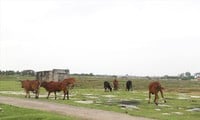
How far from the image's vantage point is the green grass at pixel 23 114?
924 inches

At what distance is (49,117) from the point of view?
23.2 metres

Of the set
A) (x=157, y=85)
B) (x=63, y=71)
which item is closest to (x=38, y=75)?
(x=63, y=71)

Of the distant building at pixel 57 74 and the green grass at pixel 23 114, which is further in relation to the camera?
the distant building at pixel 57 74

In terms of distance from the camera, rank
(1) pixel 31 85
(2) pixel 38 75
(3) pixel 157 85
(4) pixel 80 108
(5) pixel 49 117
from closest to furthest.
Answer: (5) pixel 49 117 → (4) pixel 80 108 → (3) pixel 157 85 → (1) pixel 31 85 → (2) pixel 38 75

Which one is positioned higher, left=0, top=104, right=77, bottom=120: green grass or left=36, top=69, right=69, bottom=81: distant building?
left=36, top=69, right=69, bottom=81: distant building

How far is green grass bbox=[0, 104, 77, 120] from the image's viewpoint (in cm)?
2347

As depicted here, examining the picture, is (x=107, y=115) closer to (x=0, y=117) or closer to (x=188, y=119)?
(x=188, y=119)

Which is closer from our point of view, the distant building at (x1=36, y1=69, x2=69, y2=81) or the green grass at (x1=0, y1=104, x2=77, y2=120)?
the green grass at (x1=0, y1=104, x2=77, y2=120)

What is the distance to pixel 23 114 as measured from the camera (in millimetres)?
26312

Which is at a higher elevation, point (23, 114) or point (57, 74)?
point (57, 74)

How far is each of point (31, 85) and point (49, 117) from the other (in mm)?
17782

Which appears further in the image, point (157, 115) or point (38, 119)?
point (157, 115)

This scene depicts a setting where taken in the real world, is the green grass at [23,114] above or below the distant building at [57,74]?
below

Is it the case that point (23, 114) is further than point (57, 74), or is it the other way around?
point (57, 74)
